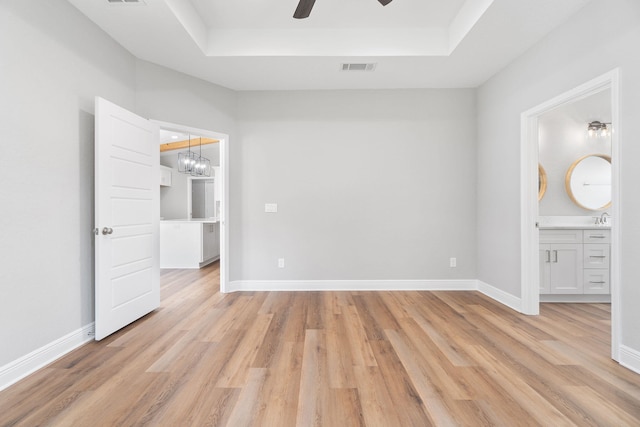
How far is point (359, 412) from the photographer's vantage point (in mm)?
1597

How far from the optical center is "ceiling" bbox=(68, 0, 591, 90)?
8.35ft

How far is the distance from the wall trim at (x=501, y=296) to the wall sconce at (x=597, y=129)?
7.56 ft

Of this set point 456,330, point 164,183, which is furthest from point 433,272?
point 164,183

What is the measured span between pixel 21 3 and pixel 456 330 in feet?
13.5

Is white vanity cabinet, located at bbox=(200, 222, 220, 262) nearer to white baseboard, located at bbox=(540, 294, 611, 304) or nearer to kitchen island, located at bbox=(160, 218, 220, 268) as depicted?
kitchen island, located at bbox=(160, 218, 220, 268)

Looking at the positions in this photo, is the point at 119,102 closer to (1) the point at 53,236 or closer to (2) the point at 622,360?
(1) the point at 53,236

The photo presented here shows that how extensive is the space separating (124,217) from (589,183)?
5.32 meters

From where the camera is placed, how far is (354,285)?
4.07 meters

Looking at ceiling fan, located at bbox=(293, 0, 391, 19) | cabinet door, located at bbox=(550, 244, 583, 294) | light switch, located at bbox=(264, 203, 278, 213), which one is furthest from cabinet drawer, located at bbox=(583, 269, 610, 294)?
light switch, located at bbox=(264, 203, 278, 213)

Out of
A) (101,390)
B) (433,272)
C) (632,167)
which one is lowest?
(101,390)

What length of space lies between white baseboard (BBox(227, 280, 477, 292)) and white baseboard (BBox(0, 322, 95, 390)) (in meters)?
1.78

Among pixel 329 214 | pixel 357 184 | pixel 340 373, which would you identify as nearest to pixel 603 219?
pixel 357 184

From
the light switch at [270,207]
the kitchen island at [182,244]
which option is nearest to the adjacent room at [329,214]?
the light switch at [270,207]

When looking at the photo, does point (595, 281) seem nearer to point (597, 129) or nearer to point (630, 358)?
point (630, 358)
